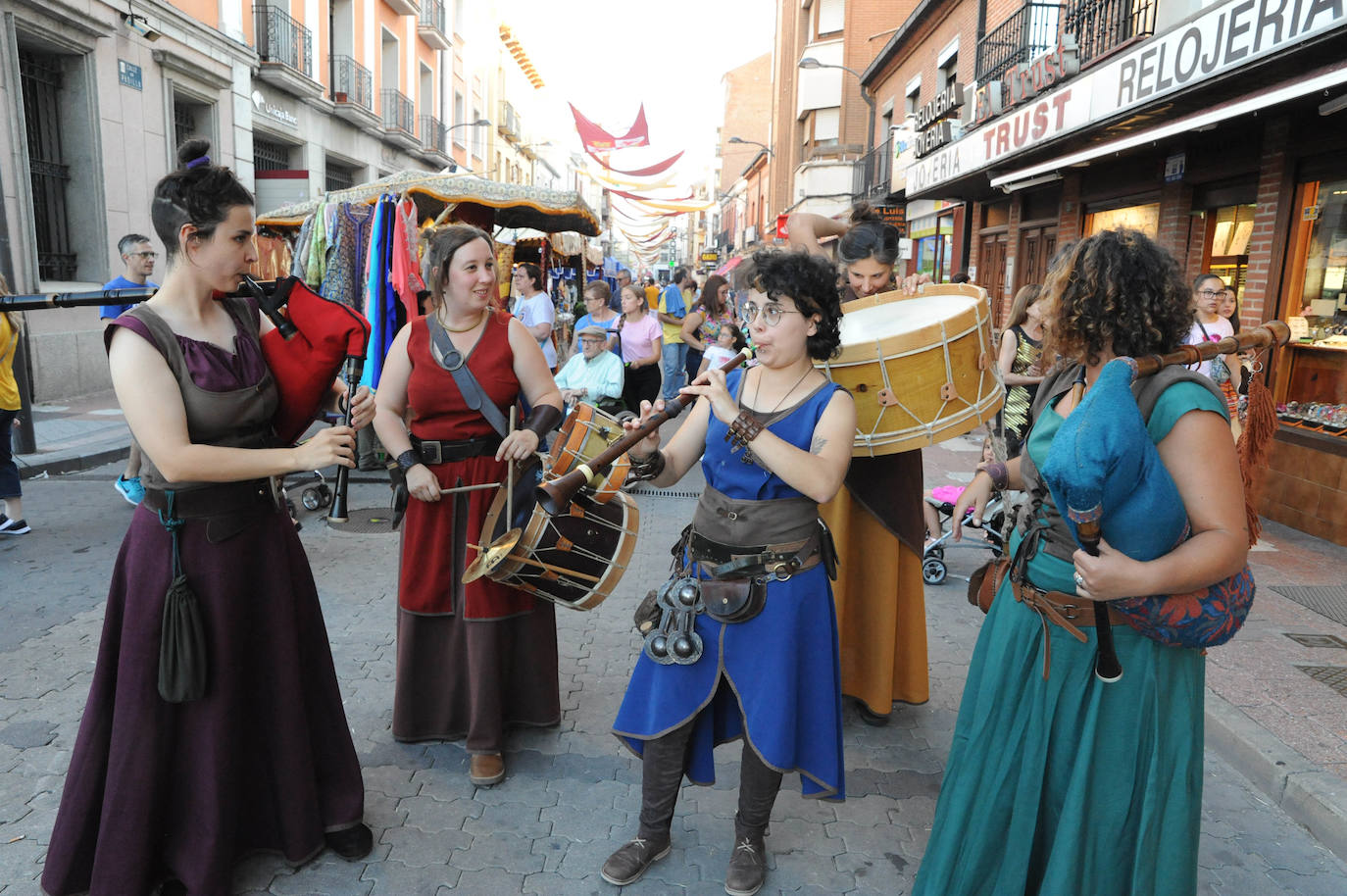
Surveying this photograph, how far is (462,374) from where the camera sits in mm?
3246

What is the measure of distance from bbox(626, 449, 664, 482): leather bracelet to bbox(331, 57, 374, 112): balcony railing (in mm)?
21505

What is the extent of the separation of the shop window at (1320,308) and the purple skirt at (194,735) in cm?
739

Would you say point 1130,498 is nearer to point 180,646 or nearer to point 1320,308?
point 180,646

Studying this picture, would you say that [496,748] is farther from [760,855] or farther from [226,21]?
[226,21]

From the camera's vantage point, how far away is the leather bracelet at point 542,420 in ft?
10.9

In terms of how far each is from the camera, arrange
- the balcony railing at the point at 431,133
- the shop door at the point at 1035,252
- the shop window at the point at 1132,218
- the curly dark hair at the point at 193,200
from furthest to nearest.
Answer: the balcony railing at the point at 431,133
the shop door at the point at 1035,252
the shop window at the point at 1132,218
the curly dark hair at the point at 193,200

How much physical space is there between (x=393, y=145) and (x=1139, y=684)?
26.5 meters

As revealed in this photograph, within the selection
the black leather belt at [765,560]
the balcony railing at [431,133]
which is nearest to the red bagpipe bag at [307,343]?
the black leather belt at [765,560]

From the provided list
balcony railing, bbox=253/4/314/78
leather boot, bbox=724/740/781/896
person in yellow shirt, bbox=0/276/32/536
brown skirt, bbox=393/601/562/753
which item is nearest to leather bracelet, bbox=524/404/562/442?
brown skirt, bbox=393/601/562/753

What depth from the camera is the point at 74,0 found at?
1132 centimetres

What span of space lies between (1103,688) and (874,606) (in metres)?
1.61

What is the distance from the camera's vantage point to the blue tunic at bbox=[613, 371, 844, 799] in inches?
100.0

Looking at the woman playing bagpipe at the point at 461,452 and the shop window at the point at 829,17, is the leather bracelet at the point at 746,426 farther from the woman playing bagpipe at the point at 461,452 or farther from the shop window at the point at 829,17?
the shop window at the point at 829,17

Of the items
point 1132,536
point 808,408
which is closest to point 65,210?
point 808,408
